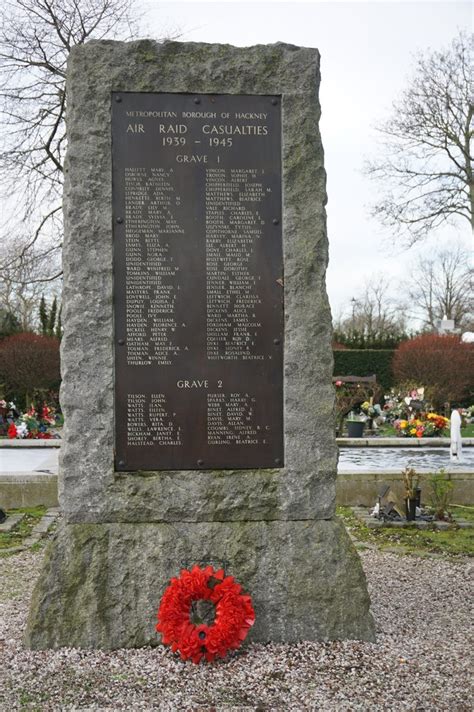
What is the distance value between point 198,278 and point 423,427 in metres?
13.6

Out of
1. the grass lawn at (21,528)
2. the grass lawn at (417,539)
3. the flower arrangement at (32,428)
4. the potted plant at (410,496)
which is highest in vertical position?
the flower arrangement at (32,428)

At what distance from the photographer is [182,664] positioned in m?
4.88

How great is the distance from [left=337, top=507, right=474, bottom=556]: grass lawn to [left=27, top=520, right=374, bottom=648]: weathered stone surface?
130 inches

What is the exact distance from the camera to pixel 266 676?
15.5 ft

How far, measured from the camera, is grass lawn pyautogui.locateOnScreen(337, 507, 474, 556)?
333 inches

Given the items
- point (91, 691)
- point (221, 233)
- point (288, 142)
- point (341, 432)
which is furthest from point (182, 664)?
point (341, 432)

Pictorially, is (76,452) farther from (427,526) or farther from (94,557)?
(427,526)

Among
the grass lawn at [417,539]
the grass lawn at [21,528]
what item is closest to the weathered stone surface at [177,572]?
the grass lawn at [417,539]

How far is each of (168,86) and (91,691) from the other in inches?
143

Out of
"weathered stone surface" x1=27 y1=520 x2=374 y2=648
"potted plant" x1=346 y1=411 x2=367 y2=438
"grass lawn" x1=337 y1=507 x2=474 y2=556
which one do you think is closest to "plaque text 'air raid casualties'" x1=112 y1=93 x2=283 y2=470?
"weathered stone surface" x1=27 y1=520 x2=374 y2=648

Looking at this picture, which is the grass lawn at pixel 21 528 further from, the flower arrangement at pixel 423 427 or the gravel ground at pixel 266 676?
the flower arrangement at pixel 423 427

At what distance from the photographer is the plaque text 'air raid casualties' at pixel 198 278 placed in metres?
5.27

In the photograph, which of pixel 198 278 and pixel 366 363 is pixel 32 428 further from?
pixel 198 278

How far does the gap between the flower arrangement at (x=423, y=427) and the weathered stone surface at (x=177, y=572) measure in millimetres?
12831
